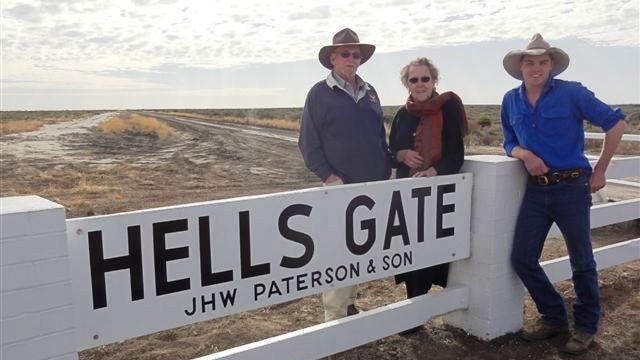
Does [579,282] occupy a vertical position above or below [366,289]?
above

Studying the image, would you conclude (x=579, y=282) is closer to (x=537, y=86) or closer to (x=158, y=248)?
(x=537, y=86)

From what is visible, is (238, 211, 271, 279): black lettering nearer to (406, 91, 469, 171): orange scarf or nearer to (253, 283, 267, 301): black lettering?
(253, 283, 267, 301): black lettering

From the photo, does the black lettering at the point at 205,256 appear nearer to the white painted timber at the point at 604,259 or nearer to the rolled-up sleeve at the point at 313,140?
the rolled-up sleeve at the point at 313,140

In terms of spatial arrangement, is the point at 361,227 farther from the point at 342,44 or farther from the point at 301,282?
the point at 342,44

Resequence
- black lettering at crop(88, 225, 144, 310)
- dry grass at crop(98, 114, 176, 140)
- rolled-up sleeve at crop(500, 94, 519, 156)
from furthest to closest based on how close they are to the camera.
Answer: dry grass at crop(98, 114, 176, 140)
rolled-up sleeve at crop(500, 94, 519, 156)
black lettering at crop(88, 225, 144, 310)

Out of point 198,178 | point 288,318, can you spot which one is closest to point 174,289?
point 288,318

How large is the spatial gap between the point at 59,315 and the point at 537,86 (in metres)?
3.08

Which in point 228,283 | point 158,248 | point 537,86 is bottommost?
point 228,283

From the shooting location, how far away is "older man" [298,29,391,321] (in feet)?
12.9

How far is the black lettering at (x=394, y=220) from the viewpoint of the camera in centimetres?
361

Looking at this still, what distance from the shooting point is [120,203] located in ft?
37.3

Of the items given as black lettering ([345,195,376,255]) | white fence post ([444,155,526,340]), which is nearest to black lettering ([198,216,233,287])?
black lettering ([345,195,376,255])

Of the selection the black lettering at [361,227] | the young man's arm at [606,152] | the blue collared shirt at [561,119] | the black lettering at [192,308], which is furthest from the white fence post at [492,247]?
the black lettering at [192,308]

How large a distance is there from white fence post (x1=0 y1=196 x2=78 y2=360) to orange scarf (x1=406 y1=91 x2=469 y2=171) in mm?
2355
